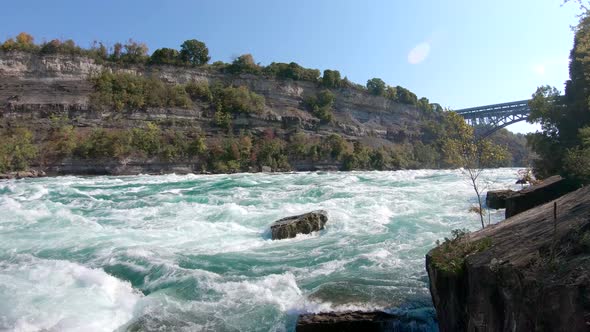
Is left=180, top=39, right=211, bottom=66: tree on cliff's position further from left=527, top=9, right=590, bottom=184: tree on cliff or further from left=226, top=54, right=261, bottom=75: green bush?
left=527, top=9, right=590, bottom=184: tree on cliff

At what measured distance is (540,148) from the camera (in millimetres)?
15711

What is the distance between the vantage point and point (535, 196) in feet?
38.3

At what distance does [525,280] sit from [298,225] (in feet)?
26.5

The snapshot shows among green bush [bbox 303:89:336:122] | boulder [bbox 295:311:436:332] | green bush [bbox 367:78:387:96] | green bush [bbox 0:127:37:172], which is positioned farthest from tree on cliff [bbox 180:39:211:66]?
boulder [bbox 295:311:436:332]

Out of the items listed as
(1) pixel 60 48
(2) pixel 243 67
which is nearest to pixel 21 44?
(1) pixel 60 48

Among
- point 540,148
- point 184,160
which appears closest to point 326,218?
point 540,148

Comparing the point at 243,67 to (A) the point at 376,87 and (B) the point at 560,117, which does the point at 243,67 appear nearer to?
(A) the point at 376,87

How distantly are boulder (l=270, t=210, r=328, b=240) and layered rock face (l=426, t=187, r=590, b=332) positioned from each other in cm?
581

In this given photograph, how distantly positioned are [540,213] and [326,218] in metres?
7.21

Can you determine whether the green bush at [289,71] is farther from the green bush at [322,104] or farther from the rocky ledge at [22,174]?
the rocky ledge at [22,174]

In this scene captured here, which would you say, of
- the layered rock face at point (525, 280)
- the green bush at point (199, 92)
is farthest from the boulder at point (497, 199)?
the green bush at point (199, 92)

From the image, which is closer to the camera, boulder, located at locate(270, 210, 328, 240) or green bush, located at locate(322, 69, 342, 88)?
boulder, located at locate(270, 210, 328, 240)

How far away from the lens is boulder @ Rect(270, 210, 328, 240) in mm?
10781

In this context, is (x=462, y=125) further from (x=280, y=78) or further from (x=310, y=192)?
(x=280, y=78)
